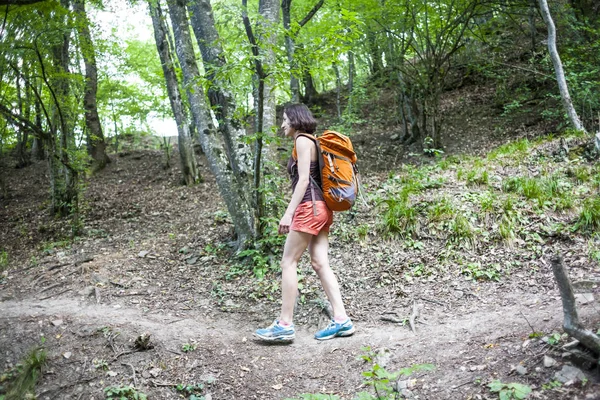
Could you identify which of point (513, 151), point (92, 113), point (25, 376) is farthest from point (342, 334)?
point (92, 113)

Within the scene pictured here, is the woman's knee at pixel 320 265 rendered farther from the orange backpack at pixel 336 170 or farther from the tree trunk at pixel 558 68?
the tree trunk at pixel 558 68

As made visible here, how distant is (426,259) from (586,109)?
684cm

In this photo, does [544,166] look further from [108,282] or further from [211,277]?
[108,282]

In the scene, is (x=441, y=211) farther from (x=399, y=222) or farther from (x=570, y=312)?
(x=570, y=312)

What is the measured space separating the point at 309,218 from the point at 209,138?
2.99 metres

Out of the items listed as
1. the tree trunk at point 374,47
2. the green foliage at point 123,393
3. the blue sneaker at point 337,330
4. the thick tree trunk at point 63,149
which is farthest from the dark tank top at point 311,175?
the tree trunk at point 374,47

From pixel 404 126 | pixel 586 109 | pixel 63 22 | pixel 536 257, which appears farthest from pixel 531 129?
pixel 63 22

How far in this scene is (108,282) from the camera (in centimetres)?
581

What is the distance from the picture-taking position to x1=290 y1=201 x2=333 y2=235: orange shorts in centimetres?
369

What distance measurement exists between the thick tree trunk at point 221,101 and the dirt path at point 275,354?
8.06 feet

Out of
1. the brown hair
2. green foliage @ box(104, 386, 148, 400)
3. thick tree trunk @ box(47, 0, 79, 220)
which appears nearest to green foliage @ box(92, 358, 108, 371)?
green foliage @ box(104, 386, 148, 400)

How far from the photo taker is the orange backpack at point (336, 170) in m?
3.70

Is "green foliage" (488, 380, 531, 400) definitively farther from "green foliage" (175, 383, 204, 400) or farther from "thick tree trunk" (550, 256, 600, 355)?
"green foliage" (175, 383, 204, 400)

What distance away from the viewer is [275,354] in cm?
384
